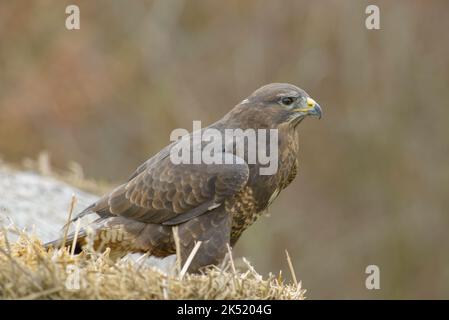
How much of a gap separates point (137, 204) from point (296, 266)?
10.4m

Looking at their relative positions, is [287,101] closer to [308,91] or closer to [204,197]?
[204,197]

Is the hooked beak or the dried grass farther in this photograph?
the hooked beak

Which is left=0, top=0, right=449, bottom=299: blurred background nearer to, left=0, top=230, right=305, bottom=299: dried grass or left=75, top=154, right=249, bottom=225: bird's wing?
left=75, top=154, right=249, bottom=225: bird's wing

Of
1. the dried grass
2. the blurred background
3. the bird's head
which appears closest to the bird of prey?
the bird's head

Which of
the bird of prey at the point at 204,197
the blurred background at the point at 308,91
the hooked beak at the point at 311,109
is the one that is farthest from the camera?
the blurred background at the point at 308,91

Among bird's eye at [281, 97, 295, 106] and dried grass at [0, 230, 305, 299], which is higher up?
bird's eye at [281, 97, 295, 106]

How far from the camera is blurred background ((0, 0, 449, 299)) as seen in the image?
16.5 m

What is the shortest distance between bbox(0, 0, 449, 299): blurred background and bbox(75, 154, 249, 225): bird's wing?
31.1 ft

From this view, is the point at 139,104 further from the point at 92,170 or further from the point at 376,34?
the point at 376,34

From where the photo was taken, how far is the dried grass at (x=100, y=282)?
4.12 meters

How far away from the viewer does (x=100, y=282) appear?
4.27 metres

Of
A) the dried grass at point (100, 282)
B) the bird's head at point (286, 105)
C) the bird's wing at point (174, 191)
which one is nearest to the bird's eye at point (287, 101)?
the bird's head at point (286, 105)

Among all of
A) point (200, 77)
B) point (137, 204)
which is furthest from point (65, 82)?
point (137, 204)

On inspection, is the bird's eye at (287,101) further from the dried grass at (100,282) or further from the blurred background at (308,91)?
the blurred background at (308,91)
